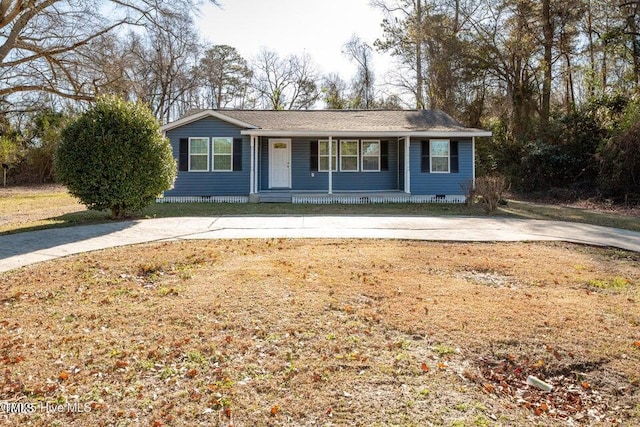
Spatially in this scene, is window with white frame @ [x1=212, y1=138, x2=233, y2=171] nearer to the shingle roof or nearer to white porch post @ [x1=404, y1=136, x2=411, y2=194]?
the shingle roof

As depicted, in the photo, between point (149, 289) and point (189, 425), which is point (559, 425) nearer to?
point (189, 425)

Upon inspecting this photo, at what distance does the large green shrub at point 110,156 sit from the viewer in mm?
10008

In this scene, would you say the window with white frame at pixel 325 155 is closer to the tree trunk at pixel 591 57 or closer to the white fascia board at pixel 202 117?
the white fascia board at pixel 202 117

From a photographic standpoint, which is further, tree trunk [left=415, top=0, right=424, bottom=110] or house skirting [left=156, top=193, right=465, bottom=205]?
tree trunk [left=415, top=0, right=424, bottom=110]

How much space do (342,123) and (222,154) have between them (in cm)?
510

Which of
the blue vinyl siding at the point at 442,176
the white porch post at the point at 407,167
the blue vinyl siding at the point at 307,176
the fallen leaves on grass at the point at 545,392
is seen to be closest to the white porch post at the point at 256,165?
the blue vinyl siding at the point at 307,176

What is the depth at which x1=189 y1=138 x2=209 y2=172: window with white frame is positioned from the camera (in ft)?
53.2

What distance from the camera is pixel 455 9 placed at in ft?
83.0

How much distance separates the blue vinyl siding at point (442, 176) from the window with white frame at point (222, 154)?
6.98 meters

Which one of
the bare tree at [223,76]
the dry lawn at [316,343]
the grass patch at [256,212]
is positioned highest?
the bare tree at [223,76]

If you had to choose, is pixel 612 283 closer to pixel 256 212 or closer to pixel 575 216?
pixel 575 216

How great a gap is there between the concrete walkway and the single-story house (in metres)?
4.78

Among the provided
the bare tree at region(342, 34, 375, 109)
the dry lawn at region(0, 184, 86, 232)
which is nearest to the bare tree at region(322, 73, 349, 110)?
the bare tree at region(342, 34, 375, 109)

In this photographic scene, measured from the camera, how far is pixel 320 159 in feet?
57.7
